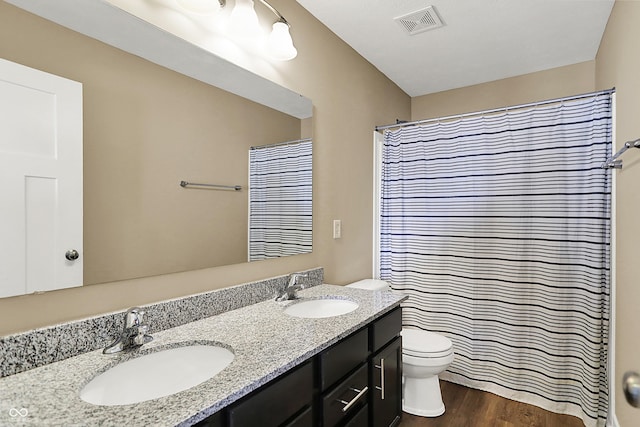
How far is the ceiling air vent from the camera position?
2057mm

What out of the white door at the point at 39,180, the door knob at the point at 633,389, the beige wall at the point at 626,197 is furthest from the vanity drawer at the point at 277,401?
the beige wall at the point at 626,197

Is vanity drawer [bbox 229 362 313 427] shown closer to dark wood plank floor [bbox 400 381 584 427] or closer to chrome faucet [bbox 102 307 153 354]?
chrome faucet [bbox 102 307 153 354]

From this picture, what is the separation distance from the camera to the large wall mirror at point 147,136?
1065 mm

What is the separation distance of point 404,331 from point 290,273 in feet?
3.27

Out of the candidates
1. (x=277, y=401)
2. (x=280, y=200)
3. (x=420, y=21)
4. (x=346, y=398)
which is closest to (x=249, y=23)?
(x=280, y=200)

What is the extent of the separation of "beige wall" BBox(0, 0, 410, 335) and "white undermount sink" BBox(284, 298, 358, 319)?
22 centimetres

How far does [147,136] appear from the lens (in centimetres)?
126

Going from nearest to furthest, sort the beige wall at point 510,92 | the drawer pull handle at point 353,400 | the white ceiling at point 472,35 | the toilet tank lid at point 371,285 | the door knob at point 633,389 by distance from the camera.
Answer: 1. the door knob at point 633,389
2. the drawer pull handle at point 353,400
3. the white ceiling at point 472,35
4. the toilet tank lid at point 371,285
5. the beige wall at point 510,92

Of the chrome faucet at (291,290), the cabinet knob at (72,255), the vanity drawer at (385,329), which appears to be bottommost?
the vanity drawer at (385,329)

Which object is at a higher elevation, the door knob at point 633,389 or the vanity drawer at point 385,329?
the door knob at point 633,389

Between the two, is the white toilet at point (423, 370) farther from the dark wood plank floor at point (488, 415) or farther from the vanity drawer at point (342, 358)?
the vanity drawer at point (342, 358)

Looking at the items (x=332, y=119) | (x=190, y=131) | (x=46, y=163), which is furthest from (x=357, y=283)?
(x=46, y=163)

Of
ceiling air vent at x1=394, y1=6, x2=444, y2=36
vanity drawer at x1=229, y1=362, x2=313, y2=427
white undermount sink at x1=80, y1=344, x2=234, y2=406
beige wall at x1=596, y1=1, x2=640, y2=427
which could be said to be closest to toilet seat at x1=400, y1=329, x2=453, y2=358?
beige wall at x1=596, y1=1, x2=640, y2=427

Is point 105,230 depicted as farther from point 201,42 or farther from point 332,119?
point 332,119
